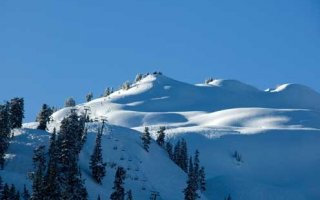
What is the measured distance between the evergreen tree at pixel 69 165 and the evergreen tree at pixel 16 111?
871 inches

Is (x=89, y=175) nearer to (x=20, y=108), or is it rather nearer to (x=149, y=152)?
(x=20, y=108)

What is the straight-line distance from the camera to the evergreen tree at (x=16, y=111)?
157 m

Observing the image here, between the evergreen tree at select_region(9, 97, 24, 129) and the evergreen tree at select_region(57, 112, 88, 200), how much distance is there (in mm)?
22122

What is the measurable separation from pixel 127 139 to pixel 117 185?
60.8 m

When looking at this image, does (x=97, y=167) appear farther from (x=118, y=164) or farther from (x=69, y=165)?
(x=69, y=165)

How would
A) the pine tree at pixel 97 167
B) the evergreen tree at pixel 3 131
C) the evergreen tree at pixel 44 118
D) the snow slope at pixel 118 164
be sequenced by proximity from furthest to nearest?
the evergreen tree at pixel 44 118 < the pine tree at pixel 97 167 < the snow slope at pixel 118 164 < the evergreen tree at pixel 3 131

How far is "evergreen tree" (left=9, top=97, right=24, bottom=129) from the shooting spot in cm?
15735

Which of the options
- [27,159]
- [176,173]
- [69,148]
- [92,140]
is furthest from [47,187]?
[176,173]

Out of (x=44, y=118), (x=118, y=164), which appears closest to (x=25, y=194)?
(x=118, y=164)

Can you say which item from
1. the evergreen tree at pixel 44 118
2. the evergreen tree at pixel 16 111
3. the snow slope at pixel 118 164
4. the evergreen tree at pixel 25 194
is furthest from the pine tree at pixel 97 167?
the evergreen tree at pixel 25 194

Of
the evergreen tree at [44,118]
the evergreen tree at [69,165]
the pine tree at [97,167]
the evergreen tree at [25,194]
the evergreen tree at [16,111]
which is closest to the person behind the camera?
the evergreen tree at [69,165]

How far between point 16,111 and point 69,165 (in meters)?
52.4

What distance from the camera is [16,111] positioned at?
160m

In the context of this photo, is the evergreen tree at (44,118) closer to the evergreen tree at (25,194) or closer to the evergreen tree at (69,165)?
the evergreen tree at (69,165)
